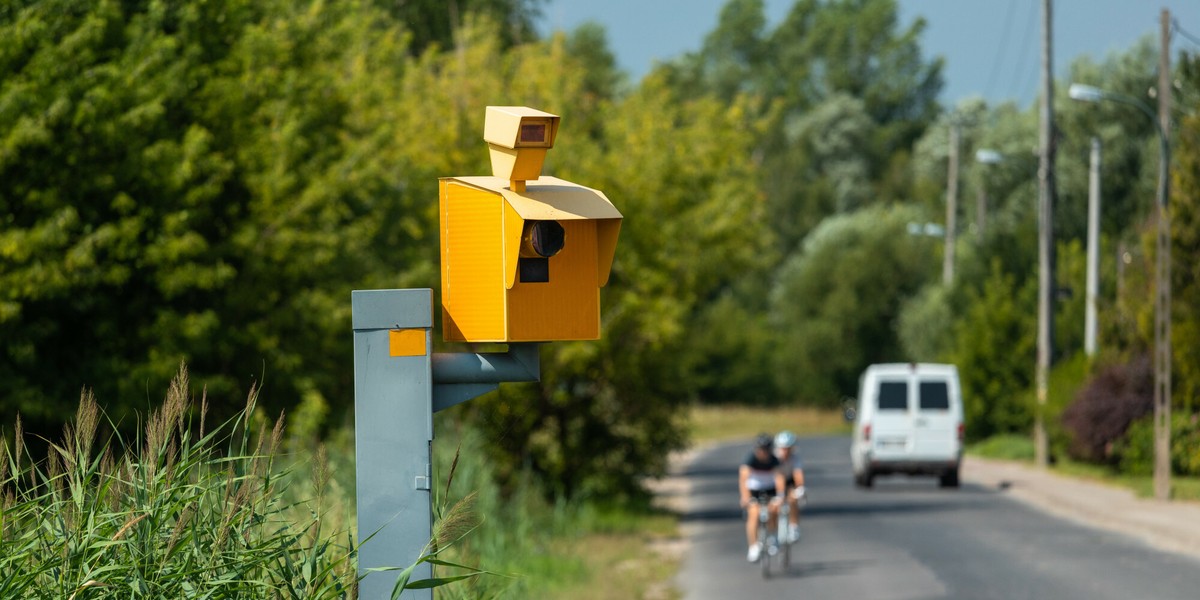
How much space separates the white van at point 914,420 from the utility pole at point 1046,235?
18.7 ft

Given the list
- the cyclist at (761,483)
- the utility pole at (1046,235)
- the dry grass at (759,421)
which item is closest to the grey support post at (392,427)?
the cyclist at (761,483)

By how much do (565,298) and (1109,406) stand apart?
26929 millimetres

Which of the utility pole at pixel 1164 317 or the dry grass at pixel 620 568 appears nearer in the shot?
the dry grass at pixel 620 568

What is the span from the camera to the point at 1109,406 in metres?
29.7

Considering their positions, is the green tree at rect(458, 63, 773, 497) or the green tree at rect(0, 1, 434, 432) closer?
the green tree at rect(0, 1, 434, 432)

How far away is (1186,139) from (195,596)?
961 inches

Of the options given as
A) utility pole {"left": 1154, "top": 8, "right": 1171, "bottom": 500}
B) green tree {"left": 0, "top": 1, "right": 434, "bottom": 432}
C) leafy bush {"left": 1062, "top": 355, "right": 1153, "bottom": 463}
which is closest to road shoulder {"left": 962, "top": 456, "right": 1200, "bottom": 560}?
utility pole {"left": 1154, "top": 8, "right": 1171, "bottom": 500}

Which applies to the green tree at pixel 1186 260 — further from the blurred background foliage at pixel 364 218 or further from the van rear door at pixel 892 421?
the van rear door at pixel 892 421

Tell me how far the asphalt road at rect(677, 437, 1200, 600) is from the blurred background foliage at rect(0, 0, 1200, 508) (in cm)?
268

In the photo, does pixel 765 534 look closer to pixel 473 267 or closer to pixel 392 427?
pixel 473 267

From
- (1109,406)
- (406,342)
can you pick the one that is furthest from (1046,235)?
(406,342)

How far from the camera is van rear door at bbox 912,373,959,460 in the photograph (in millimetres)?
29672

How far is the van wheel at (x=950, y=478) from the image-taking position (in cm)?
3044

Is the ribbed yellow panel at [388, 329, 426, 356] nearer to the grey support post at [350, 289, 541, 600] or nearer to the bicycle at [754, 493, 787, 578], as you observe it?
the grey support post at [350, 289, 541, 600]
